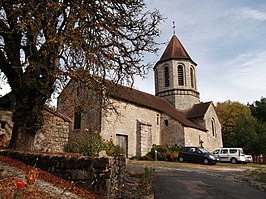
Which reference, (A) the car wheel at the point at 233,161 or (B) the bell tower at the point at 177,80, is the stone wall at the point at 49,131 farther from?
(B) the bell tower at the point at 177,80

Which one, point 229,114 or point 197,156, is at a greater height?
point 229,114

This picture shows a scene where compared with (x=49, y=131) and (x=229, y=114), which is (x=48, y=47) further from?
(x=229, y=114)

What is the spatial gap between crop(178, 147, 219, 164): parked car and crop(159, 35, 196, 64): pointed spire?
1584 cm

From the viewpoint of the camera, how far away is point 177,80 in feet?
114

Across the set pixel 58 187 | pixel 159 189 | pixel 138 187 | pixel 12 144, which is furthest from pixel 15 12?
pixel 159 189

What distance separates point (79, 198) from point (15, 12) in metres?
5.91

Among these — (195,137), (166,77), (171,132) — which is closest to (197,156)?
(171,132)

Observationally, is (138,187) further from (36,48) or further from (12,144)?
(36,48)

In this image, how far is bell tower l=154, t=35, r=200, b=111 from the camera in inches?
1364

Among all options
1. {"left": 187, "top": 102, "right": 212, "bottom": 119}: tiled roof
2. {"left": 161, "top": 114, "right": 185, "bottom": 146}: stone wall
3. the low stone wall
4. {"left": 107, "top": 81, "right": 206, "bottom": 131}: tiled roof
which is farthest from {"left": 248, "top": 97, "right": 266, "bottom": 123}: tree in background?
the low stone wall

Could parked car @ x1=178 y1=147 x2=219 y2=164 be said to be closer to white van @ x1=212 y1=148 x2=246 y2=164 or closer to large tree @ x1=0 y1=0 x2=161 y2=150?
white van @ x1=212 y1=148 x2=246 y2=164

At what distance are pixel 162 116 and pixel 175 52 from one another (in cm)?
1109

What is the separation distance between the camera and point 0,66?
9703mm

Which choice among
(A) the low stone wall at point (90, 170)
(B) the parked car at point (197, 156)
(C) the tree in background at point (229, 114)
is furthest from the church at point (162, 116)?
(C) the tree in background at point (229, 114)
